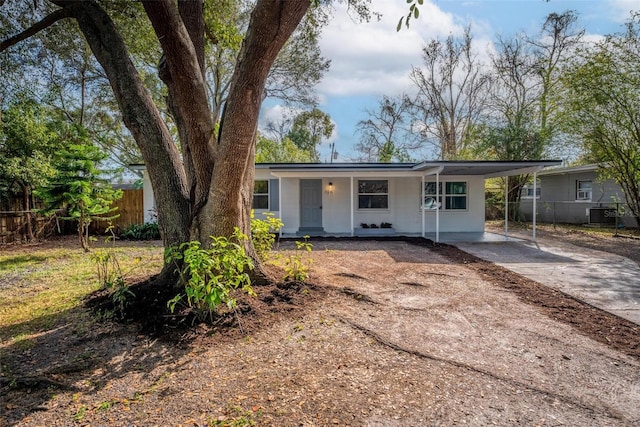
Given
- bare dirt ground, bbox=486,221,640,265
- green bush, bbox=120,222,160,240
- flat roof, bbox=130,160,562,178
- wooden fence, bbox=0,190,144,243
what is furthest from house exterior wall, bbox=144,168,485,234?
bare dirt ground, bbox=486,221,640,265

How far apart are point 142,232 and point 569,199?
20419 mm

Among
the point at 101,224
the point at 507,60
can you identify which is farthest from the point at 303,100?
the point at 507,60

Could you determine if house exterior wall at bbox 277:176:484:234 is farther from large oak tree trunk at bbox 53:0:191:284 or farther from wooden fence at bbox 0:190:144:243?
large oak tree trunk at bbox 53:0:191:284

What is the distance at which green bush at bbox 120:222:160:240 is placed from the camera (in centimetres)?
1213

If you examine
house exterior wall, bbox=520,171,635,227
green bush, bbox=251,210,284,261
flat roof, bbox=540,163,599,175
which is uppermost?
flat roof, bbox=540,163,599,175

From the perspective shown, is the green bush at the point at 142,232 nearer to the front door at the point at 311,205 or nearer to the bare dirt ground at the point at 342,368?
the front door at the point at 311,205

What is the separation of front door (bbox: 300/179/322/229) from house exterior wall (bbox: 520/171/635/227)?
1108 cm

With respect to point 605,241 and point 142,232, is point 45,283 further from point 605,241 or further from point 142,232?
point 605,241

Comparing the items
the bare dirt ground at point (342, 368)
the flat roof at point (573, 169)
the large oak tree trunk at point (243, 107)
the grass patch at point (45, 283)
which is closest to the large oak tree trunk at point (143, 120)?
the large oak tree trunk at point (243, 107)

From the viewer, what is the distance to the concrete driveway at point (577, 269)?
504 cm

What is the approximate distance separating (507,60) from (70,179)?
2246cm

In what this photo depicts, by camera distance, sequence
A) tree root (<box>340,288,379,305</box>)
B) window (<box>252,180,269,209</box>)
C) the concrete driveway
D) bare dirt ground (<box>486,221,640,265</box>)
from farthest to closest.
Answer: window (<box>252,180,269,209</box>), bare dirt ground (<box>486,221,640,265</box>), the concrete driveway, tree root (<box>340,288,379,305</box>)

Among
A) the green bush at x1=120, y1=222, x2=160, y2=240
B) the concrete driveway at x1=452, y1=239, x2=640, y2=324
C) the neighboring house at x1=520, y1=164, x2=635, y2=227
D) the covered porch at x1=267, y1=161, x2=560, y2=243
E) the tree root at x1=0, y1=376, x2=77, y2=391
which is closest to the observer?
the tree root at x1=0, y1=376, x2=77, y2=391

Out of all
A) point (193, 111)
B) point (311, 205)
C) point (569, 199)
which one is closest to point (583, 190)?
point (569, 199)
